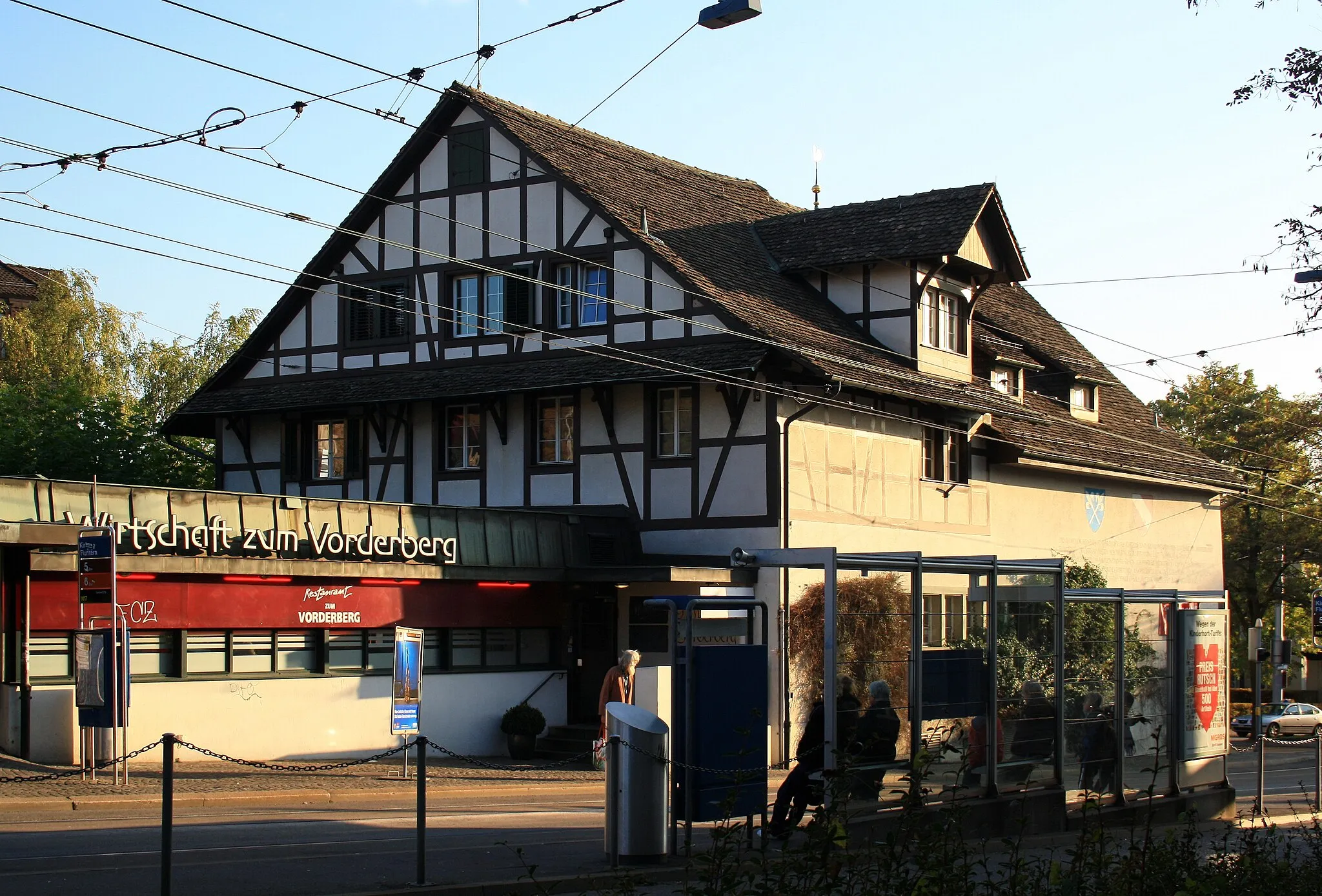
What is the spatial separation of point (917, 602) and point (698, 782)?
9.46ft

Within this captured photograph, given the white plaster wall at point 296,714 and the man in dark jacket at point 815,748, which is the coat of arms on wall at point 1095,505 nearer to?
the white plaster wall at point 296,714

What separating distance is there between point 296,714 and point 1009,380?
18828mm

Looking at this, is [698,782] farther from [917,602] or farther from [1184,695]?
[1184,695]

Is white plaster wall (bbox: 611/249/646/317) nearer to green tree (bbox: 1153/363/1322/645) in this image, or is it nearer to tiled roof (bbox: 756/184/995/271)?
tiled roof (bbox: 756/184/995/271)

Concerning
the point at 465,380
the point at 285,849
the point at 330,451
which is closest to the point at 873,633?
the point at 285,849

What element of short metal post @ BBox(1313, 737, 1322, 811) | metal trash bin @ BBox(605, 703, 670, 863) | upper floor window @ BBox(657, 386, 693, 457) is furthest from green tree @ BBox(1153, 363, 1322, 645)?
metal trash bin @ BBox(605, 703, 670, 863)

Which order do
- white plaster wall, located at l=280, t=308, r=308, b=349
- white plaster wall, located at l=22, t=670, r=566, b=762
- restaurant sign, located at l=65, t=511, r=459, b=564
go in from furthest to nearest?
A: white plaster wall, located at l=280, t=308, r=308, b=349 → restaurant sign, located at l=65, t=511, r=459, b=564 → white plaster wall, located at l=22, t=670, r=566, b=762

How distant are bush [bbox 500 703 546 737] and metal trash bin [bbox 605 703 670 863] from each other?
1436 cm

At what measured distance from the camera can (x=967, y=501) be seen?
Result: 108 feet

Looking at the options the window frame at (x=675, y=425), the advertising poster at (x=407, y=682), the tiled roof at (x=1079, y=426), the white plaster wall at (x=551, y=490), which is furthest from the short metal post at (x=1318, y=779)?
the white plaster wall at (x=551, y=490)

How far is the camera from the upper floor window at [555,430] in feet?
99.6

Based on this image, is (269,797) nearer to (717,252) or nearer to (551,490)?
(551,490)

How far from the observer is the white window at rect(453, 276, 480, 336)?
104ft

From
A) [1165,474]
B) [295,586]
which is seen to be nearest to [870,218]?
[1165,474]
